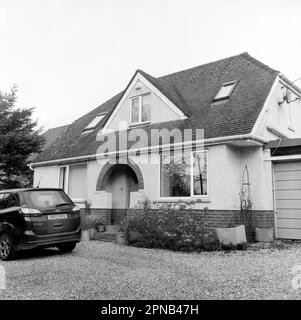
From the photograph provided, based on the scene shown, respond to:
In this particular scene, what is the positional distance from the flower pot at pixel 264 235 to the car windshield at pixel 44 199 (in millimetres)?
6159

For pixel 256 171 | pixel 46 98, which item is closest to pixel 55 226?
pixel 256 171

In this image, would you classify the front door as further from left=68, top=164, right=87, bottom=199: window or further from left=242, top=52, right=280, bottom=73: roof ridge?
left=242, top=52, right=280, bottom=73: roof ridge

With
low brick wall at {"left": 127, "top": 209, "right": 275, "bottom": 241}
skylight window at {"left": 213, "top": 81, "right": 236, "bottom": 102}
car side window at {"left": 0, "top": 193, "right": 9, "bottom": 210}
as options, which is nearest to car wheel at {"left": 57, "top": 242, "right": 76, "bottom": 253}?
car side window at {"left": 0, "top": 193, "right": 9, "bottom": 210}

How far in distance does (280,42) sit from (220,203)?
274 inches

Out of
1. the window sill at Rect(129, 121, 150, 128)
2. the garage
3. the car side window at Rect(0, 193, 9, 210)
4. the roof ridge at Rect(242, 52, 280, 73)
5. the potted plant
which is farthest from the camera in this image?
the window sill at Rect(129, 121, 150, 128)

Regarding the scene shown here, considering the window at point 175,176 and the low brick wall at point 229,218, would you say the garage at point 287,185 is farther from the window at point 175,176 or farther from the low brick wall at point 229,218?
the window at point 175,176

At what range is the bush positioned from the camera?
9406 millimetres

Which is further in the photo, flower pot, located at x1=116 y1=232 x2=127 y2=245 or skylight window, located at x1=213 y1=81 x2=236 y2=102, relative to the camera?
skylight window, located at x1=213 y1=81 x2=236 y2=102

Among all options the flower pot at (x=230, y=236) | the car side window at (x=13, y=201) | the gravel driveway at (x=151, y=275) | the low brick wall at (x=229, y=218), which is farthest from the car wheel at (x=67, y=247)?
the flower pot at (x=230, y=236)

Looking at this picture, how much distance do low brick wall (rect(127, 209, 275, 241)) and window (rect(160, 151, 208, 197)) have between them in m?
0.79

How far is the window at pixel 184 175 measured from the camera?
11.4 metres

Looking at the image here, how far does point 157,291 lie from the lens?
5.21m
